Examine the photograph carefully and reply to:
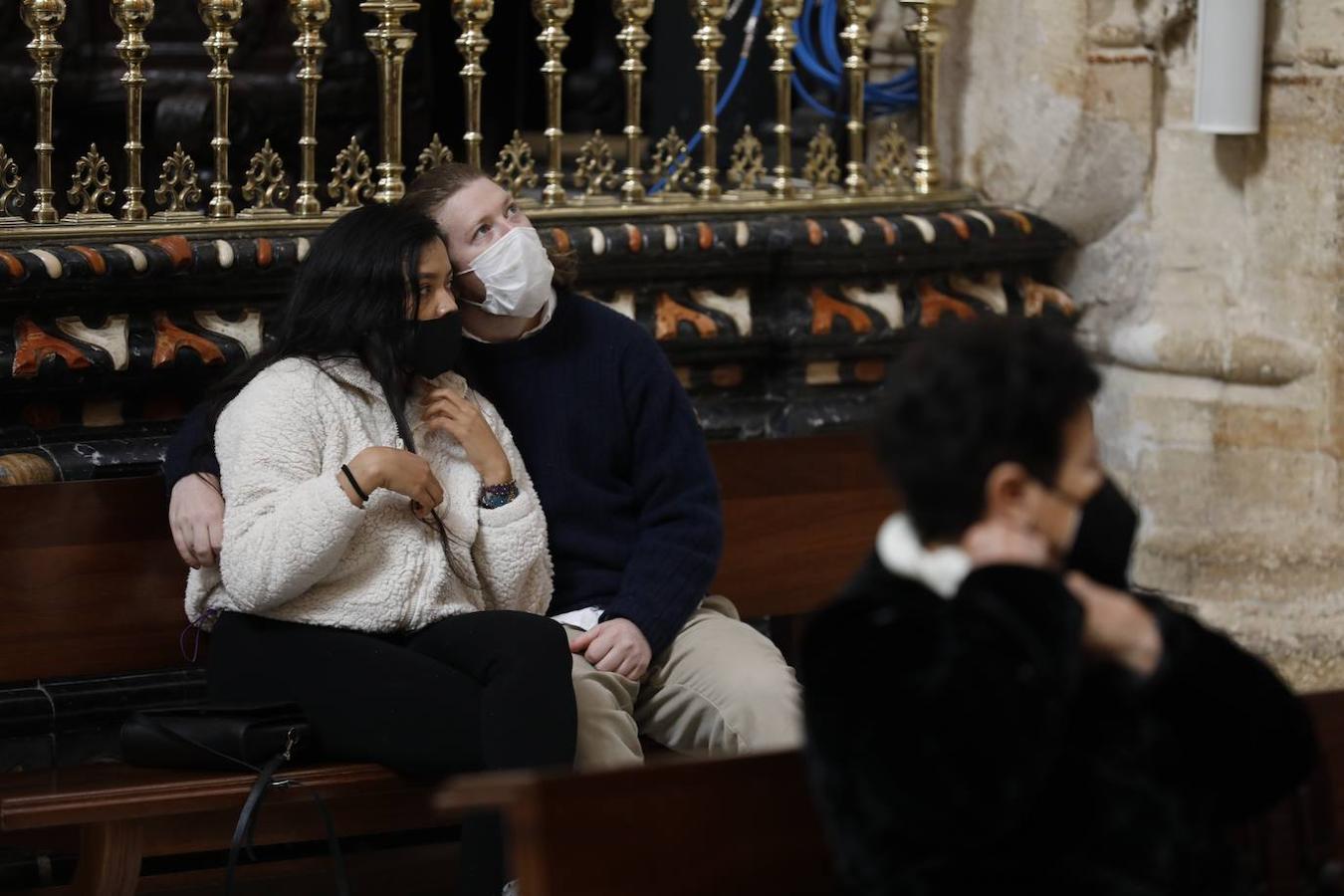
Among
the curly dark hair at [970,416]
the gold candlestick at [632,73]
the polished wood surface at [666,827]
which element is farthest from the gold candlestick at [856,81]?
the curly dark hair at [970,416]

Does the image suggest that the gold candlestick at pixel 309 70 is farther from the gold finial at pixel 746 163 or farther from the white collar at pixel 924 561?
the white collar at pixel 924 561

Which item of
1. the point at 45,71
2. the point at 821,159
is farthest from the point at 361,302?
the point at 821,159

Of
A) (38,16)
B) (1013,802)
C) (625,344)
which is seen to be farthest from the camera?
(38,16)

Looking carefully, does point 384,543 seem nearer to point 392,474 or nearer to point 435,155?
point 392,474

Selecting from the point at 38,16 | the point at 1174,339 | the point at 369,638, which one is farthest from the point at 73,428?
the point at 1174,339

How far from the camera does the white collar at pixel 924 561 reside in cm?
229

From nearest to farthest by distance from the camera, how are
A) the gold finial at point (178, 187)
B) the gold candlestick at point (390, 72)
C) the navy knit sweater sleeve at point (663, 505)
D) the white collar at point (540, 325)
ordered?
the navy knit sweater sleeve at point (663, 505) → the white collar at point (540, 325) → the gold finial at point (178, 187) → the gold candlestick at point (390, 72)

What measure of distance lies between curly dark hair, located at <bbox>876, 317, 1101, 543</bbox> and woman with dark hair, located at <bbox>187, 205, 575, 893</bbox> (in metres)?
1.20

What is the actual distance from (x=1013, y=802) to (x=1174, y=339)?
3.03 metres

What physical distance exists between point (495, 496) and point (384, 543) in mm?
215

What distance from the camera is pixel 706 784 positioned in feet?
8.41

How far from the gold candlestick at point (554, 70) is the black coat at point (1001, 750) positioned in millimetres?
2572

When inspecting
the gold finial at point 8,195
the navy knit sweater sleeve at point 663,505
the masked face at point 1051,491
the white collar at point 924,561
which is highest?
the gold finial at point 8,195

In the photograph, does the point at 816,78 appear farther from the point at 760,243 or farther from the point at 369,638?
the point at 369,638
